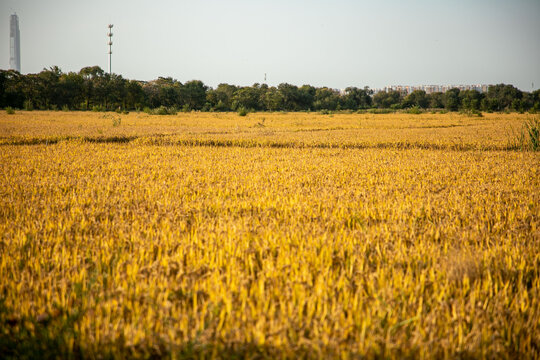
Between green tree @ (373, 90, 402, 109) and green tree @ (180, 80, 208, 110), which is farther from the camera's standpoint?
green tree @ (373, 90, 402, 109)

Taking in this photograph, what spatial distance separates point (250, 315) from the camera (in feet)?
6.94

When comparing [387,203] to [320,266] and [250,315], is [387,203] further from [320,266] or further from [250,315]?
[250,315]

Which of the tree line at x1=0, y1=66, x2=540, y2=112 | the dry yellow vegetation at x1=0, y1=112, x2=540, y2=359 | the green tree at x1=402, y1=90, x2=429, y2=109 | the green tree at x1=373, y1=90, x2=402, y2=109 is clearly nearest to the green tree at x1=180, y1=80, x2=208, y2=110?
the tree line at x1=0, y1=66, x2=540, y2=112

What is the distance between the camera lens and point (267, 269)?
2.72 metres

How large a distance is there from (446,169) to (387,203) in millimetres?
A: 4246

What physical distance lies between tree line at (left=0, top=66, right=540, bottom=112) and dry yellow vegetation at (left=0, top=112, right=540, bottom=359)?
40.4 meters

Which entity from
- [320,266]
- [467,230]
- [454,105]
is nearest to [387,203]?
[467,230]

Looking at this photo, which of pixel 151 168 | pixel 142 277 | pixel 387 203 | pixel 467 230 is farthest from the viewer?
pixel 151 168

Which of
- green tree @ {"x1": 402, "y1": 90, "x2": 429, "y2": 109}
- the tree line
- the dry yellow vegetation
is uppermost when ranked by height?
green tree @ {"x1": 402, "y1": 90, "x2": 429, "y2": 109}

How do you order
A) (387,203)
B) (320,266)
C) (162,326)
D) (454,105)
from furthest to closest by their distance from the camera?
(454,105) → (387,203) → (320,266) → (162,326)

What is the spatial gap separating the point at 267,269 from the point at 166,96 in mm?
85018

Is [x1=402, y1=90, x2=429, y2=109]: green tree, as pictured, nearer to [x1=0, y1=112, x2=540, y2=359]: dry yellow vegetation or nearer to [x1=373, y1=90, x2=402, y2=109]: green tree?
[x1=373, y1=90, x2=402, y2=109]: green tree

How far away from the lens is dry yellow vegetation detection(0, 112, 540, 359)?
76.8 inches

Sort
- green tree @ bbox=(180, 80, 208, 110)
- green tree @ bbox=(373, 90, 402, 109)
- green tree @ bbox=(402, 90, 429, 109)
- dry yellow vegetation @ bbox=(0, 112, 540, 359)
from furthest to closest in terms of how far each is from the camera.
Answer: green tree @ bbox=(373, 90, 402, 109) → green tree @ bbox=(402, 90, 429, 109) → green tree @ bbox=(180, 80, 208, 110) → dry yellow vegetation @ bbox=(0, 112, 540, 359)
